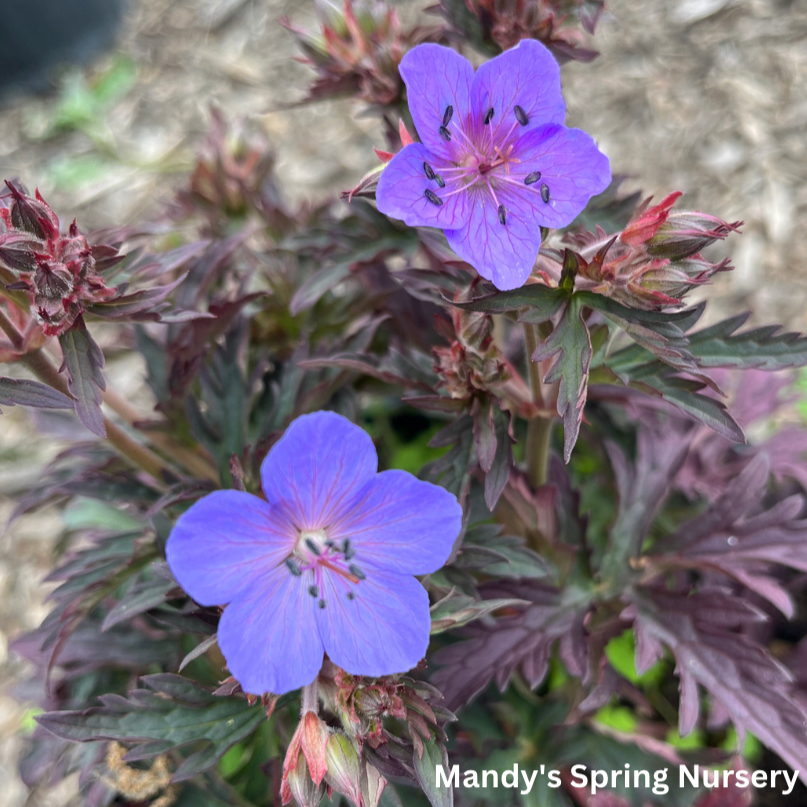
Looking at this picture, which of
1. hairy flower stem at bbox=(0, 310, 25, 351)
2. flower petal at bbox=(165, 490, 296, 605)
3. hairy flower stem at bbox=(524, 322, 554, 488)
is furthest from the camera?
hairy flower stem at bbox=(524, 322, 554, 488)

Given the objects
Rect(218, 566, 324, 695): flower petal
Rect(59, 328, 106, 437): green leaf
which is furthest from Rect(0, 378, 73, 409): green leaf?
Rect(218, 566, 324, 695): flower petal

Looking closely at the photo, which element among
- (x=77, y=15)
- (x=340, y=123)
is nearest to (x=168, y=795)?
(x=340, y=123)

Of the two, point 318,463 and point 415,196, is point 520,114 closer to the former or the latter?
point 415,196

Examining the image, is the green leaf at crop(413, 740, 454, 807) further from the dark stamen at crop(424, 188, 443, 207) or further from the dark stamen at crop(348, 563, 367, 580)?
the dark stamen at crop(424, 188, 443, 207)

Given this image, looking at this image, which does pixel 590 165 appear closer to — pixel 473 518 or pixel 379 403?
pixel 473 518

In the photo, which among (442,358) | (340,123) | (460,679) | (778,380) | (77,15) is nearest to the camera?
(442,358)

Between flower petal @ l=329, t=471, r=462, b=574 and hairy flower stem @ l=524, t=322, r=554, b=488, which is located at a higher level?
flower petal @ l=329, t=471, r=462, b=574
